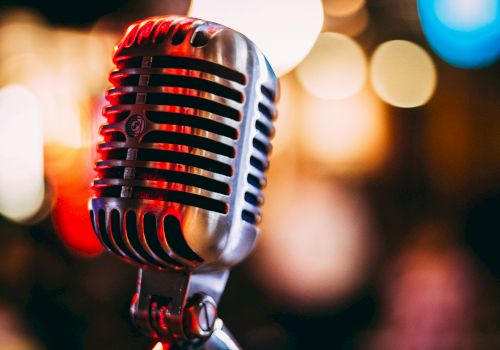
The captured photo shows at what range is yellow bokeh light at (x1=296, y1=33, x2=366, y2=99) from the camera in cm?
700

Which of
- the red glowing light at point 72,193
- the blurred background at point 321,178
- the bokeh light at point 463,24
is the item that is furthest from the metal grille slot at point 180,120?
the red glowing light at point 72,193

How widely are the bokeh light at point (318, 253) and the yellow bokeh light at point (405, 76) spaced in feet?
4.12

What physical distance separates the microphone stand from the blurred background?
12.8 feet

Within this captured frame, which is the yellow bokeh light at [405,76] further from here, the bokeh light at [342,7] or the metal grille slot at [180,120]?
the metal grille slot at [180,120]

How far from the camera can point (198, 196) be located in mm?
890

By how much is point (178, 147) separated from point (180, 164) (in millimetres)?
24

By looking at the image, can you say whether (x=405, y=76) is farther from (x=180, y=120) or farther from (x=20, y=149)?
(x=180, y=120)

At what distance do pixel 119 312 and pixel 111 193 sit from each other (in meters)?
4.79

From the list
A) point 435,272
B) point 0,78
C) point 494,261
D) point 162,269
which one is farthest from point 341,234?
point 162,269

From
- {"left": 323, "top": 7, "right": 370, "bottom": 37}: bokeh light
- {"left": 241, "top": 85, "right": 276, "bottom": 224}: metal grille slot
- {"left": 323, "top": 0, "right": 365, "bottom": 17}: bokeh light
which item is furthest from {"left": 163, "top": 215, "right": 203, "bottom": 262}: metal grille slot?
{"left": 323, "top": 7, "right": 370, "bottom": 37}: bokeh light

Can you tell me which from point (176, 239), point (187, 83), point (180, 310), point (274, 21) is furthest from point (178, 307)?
point (274, 21)

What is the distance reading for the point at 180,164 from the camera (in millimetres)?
877

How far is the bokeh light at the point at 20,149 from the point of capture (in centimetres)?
686

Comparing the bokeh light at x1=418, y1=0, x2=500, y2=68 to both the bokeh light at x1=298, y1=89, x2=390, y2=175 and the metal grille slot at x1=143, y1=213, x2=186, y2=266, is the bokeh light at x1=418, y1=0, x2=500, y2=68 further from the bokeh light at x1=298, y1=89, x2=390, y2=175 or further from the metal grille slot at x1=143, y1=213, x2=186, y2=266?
the metal grille slot at x1=143, y1=213, x2=186, y2=266
